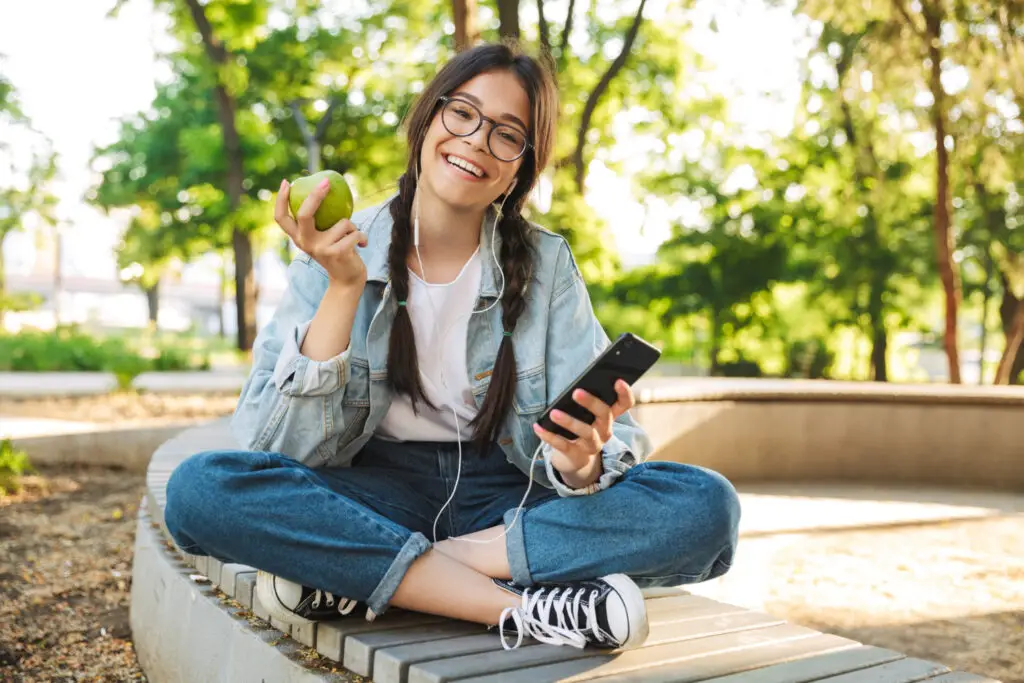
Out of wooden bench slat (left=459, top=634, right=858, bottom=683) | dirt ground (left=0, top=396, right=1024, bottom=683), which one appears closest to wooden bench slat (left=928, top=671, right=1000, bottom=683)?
wooden bench slat (left=459, top=634, right=858, bottom=683)

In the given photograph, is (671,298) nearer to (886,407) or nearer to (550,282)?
(886,407)

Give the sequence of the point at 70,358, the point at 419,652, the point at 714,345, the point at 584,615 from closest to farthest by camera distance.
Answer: the point at 419,652, the point at 584,615, the point at 70,358, the point at 714,345

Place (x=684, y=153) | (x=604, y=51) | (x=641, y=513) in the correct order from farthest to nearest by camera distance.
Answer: (x=684, y=153) → (x=604, y=51) → (x=641, y=513)

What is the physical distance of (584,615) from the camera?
209cm

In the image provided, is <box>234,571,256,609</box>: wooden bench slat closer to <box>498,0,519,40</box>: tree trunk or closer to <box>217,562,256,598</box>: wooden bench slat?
<box>217,562,256,598</box>: wooden bench slat

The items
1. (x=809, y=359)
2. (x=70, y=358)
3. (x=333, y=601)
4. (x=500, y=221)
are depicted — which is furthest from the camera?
(x=809, y=359)

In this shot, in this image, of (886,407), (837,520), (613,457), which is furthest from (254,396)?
(886,407)

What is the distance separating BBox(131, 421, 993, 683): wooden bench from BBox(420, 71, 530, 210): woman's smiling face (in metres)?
1.09

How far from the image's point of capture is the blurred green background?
41.4 feet

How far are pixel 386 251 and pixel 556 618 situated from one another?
1063 millimetres

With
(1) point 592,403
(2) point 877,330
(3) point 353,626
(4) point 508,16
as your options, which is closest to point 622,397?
(1) point 592,403

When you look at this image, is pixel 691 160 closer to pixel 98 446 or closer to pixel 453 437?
pixel 98 446

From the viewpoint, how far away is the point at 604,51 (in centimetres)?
1600

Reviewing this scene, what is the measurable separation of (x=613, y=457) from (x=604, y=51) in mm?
14604
